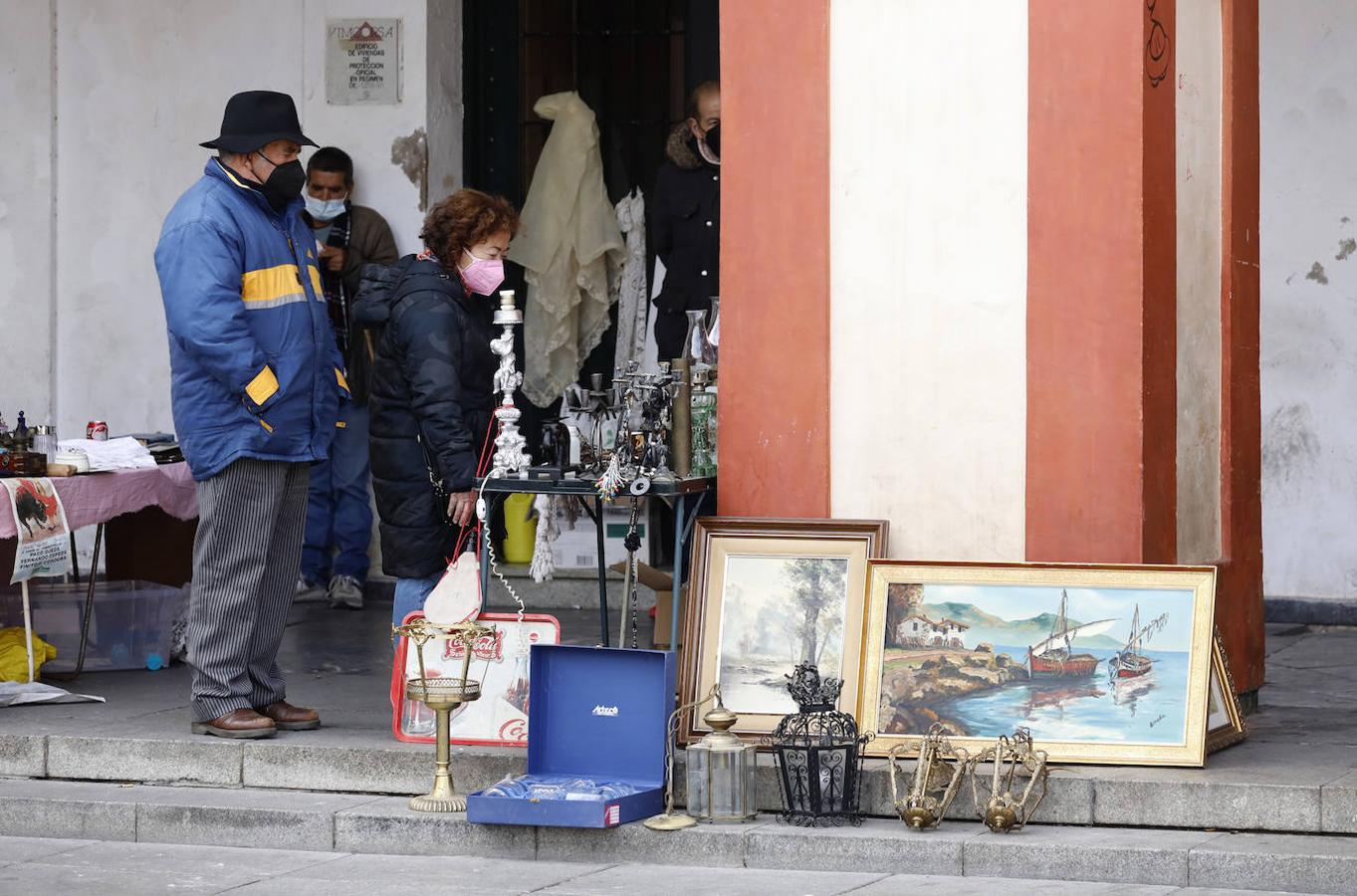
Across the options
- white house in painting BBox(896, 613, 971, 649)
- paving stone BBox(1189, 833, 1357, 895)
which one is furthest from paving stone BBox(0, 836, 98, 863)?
paving stone BBox(1189, 833, 1357, 895)

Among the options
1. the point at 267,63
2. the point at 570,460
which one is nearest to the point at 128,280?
the point at 267,63

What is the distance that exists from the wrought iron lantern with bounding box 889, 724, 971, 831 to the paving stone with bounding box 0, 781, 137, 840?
94.1 inches

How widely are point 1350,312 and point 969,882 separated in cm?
462

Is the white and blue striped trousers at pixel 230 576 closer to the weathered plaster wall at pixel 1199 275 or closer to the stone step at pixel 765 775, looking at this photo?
the stone step at pixel 765 775

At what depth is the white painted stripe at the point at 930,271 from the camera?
6.41 m

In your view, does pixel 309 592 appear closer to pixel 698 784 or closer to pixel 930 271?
pixel 698 784

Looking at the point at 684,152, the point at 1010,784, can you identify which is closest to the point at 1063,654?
the point at 1010,784

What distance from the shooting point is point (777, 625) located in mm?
6445

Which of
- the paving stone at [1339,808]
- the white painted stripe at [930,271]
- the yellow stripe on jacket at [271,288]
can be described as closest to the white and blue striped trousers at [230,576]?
the yellow stripe on jacket at [271,288]

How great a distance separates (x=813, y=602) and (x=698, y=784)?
765 millimetres

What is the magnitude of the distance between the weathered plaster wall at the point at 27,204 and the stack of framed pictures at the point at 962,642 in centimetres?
525

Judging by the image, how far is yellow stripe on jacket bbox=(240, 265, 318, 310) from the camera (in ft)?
21.9

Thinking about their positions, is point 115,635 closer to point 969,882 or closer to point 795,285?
point 795,285

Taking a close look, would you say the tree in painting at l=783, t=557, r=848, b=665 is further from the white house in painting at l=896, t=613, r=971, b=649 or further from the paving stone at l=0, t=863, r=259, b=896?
the paving stone at l=0, t=863, r=259, b=896
